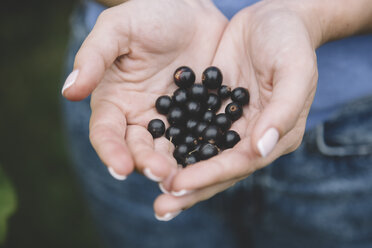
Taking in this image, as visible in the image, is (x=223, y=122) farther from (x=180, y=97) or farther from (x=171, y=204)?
(x=171, y=204)

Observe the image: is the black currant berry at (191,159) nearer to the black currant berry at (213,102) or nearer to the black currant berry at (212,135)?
the black currant berry at (212,135)

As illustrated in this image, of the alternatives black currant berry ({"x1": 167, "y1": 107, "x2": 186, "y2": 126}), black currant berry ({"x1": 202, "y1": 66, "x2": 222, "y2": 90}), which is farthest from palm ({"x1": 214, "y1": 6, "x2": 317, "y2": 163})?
black currant berry ({"x1": 167, "y1": 107, "x2": 186, "y2": 126})

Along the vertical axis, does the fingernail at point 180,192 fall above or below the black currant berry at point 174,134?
above

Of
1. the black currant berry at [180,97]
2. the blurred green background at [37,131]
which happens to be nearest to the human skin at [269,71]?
the black currant berry at [180,97]

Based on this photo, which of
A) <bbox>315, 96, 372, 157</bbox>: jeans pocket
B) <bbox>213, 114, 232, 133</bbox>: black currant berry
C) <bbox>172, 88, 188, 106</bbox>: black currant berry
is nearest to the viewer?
<bbox>315, 96, 372, 157</bbox>: jeans pocket

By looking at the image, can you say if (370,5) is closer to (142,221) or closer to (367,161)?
(367,161)

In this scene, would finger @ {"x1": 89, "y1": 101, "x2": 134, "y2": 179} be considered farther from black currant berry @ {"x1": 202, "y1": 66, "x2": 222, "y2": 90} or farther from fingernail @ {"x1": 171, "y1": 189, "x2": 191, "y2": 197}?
black currant berry @ {"x1": 202, "y1": 66, "x2": 222, "y2": 90}
